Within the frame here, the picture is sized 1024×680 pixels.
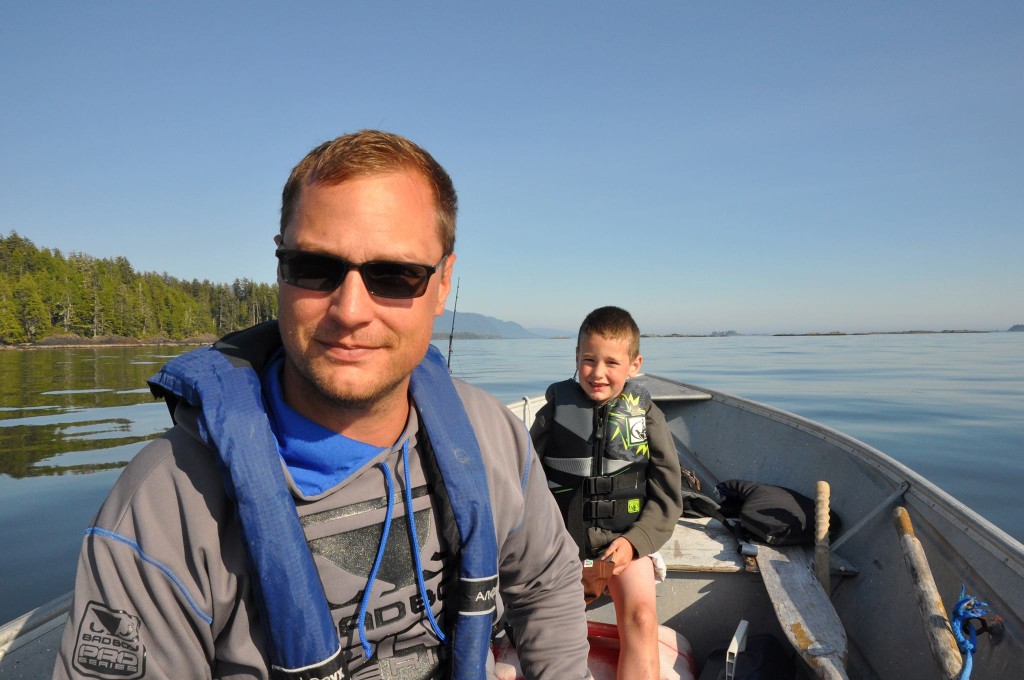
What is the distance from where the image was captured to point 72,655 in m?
1.02

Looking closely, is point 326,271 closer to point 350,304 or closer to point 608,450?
point 350,304

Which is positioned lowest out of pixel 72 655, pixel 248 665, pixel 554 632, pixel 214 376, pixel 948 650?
pixel 948 650

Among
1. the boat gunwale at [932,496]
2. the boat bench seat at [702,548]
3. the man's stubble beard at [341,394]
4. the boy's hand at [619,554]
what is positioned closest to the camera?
the man's stubble beard at [341,394]

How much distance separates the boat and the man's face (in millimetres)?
1461

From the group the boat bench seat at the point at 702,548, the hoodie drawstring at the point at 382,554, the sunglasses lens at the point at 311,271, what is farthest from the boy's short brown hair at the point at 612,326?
the sunglasses lens at the point at 311,271

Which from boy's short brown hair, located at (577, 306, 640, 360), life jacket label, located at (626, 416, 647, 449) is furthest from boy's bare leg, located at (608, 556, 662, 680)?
boy's short brown hair, located at (577, 306, 640, 360)

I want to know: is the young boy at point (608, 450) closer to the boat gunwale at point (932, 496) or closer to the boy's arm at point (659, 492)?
the boy's arm at point (659, 492)

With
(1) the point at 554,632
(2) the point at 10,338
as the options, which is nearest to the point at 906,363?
(1) the point at 554,632

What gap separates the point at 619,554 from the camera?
2668 mm

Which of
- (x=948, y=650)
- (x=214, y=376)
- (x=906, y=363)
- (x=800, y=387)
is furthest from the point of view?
(x=906, y=363)

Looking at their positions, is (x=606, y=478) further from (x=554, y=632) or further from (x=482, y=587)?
(x=482, y=587)

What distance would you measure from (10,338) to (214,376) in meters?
92.5

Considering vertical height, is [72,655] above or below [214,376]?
below

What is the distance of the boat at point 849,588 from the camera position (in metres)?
1.95
